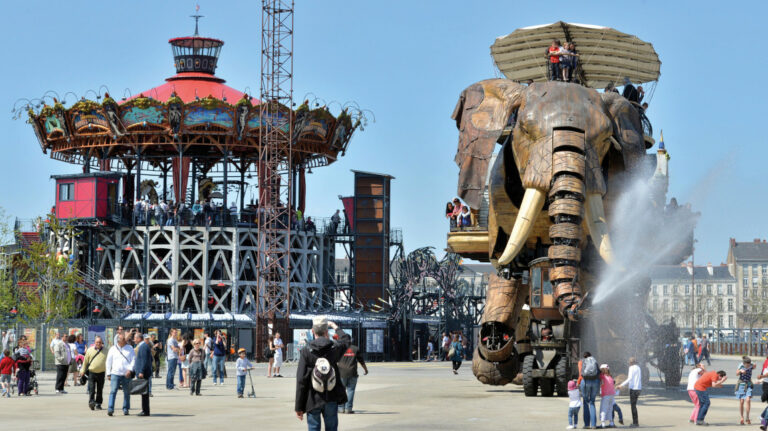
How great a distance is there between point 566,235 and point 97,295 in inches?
1843

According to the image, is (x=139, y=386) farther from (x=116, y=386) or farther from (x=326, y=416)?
(x=326, y=416)

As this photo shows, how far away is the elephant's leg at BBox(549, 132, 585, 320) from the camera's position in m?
24.0

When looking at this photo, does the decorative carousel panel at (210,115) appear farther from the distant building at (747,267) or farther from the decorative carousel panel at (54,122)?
the distant building at (747,267)

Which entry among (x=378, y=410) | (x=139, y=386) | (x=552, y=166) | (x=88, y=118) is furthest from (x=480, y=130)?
(x=88, y=118)

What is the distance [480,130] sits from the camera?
28109mm

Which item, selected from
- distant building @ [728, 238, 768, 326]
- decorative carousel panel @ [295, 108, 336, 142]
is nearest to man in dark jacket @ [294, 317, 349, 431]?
decorative carousel panel @ [295, 108, 336, 142]

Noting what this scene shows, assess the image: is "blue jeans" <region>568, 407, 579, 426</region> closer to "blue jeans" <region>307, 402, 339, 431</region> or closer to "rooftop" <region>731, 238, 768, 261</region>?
"blue jeans" <region>307, 402, 339, 431</region>

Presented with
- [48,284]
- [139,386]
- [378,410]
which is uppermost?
[48,284]

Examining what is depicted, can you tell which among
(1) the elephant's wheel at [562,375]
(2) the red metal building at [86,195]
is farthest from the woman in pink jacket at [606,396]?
(2) the red metal building at [86,195]

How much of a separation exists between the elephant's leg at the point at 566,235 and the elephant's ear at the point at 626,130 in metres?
2.29

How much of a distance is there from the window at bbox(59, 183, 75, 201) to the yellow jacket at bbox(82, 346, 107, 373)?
4526 centimetres

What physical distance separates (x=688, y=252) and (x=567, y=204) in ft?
28.6

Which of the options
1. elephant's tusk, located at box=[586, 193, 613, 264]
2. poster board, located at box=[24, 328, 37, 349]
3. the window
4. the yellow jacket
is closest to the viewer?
the yellow jacket

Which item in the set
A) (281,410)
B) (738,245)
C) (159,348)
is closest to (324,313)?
(159,348)
